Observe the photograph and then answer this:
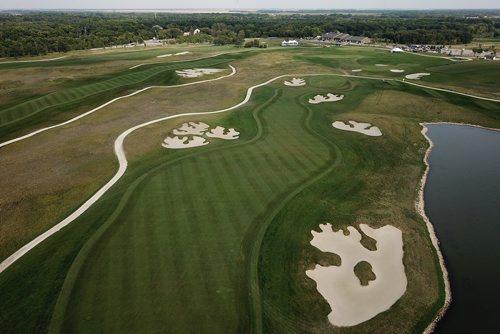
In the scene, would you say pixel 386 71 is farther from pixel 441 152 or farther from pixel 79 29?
pixel 79 29

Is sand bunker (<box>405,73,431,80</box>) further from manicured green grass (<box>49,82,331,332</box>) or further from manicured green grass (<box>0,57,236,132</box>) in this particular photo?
manicured green grass (<box>49,82,331,332</box>)

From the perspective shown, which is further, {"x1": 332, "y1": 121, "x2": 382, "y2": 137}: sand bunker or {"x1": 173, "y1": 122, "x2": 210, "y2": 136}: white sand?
{"x1": 332, "y1": 121, "x2": 382, "y2": 137}: sand bunker

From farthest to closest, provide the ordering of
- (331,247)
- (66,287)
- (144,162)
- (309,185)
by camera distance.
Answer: (144,162) → (309,185) → (331,247) → (66,287)

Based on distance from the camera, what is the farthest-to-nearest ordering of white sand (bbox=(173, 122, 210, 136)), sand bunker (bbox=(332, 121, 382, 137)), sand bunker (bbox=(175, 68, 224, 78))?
sand bunker (bbox=(175, 68, 224, 78)) < sand bunker (bbox=(332, 121, 382, 137)) < white sand (bbox=(173, 122, 210, 136))

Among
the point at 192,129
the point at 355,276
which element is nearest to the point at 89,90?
the point at 192,129

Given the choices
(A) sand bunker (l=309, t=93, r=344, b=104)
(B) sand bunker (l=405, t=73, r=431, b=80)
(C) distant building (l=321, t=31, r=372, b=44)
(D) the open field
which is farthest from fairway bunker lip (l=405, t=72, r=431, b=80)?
(C) distant building (l=321, t=31, r=372, b=44)

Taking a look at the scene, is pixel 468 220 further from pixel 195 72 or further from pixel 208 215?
pixel 195 72

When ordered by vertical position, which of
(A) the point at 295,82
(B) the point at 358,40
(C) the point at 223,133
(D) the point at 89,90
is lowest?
(B) the point at 358,40

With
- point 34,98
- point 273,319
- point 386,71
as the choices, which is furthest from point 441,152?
point 34,98
